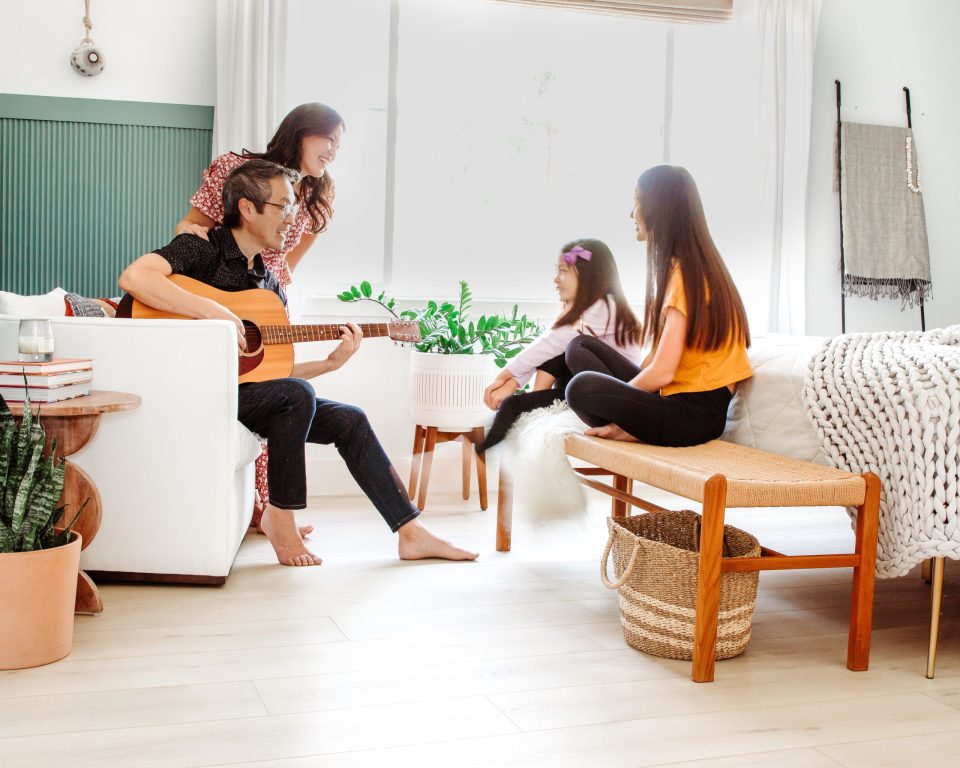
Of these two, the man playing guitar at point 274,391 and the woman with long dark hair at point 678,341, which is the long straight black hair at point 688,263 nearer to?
the woman with long dark hair at point 678,341

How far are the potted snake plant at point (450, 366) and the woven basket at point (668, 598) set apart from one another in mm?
1428

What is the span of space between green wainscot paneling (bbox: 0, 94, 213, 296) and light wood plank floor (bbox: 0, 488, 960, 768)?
1532 mm

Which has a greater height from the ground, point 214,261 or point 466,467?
point 214,261

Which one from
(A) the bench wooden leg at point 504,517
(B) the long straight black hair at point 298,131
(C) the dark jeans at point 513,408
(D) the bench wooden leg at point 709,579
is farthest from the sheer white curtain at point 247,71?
(D) the bench wooden leg at point 709,579

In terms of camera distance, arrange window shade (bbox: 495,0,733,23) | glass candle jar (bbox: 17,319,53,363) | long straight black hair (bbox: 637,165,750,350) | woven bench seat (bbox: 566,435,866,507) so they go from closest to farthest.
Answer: woven bench seat (bbox: 566,435,866,507) < glass candle jar (bbox: 17,319,53,363) < long straight black hair (bbox: 637,165,750,350) < window shade (bbox: 495,0,733,23)

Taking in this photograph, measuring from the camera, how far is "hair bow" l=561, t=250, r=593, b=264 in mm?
2953

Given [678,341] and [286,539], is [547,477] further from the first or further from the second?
[286,539]

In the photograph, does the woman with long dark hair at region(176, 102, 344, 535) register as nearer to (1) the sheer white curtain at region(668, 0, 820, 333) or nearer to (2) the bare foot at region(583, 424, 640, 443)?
(2) the bare foot at region(583, 424, 640, 443)

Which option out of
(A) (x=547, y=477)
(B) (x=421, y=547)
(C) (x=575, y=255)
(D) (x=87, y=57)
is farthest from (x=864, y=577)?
(D) (x=87, y=57)

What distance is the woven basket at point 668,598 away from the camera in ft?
6.41

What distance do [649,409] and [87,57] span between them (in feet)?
8.05

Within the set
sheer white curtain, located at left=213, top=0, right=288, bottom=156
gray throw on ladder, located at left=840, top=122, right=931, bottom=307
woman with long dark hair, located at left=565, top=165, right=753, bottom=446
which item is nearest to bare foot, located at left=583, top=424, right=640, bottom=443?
woman with long dark hair, located at left=565, top=165, right=753, bottom=446

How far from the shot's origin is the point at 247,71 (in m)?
3.54

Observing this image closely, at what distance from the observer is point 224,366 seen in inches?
92.9
